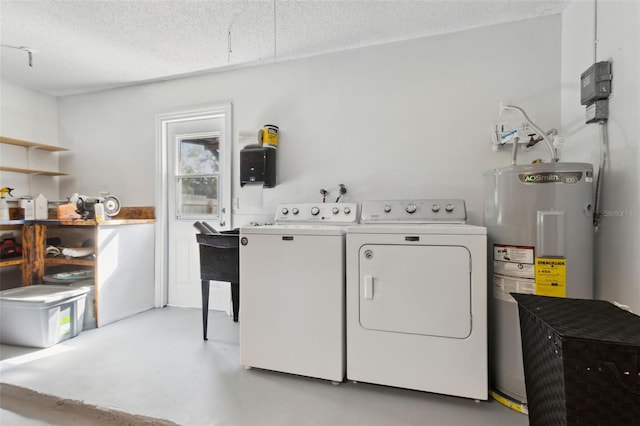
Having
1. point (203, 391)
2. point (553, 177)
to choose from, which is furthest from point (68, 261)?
point (553, 177)

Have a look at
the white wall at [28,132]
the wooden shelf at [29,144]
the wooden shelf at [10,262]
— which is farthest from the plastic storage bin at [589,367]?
the white wall at [28,132]

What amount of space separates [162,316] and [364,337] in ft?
7.25

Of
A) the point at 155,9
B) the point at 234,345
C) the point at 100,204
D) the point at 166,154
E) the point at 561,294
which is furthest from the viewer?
the point at 166,154

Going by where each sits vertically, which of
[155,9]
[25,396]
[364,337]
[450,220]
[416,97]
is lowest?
[25,396]

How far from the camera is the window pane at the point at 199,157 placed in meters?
3.14

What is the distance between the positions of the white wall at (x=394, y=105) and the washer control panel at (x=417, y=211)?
0.22 meters

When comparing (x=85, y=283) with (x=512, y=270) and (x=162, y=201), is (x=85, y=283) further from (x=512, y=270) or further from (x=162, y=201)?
(x=512, y=270)

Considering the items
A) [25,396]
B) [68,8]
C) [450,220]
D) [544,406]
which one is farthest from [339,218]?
[68,8]

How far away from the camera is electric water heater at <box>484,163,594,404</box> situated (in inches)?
57.1

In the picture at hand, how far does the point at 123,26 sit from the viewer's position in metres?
2.28

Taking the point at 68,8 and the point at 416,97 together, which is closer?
the point at 68,8

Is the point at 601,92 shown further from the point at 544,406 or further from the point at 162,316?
the point at 162,316

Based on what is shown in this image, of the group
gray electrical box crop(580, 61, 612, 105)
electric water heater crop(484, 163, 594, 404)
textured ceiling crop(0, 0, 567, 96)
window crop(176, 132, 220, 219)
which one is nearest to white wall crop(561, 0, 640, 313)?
gray electrical box crop(580, 61, 612, 105)

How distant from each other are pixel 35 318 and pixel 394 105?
325cm
